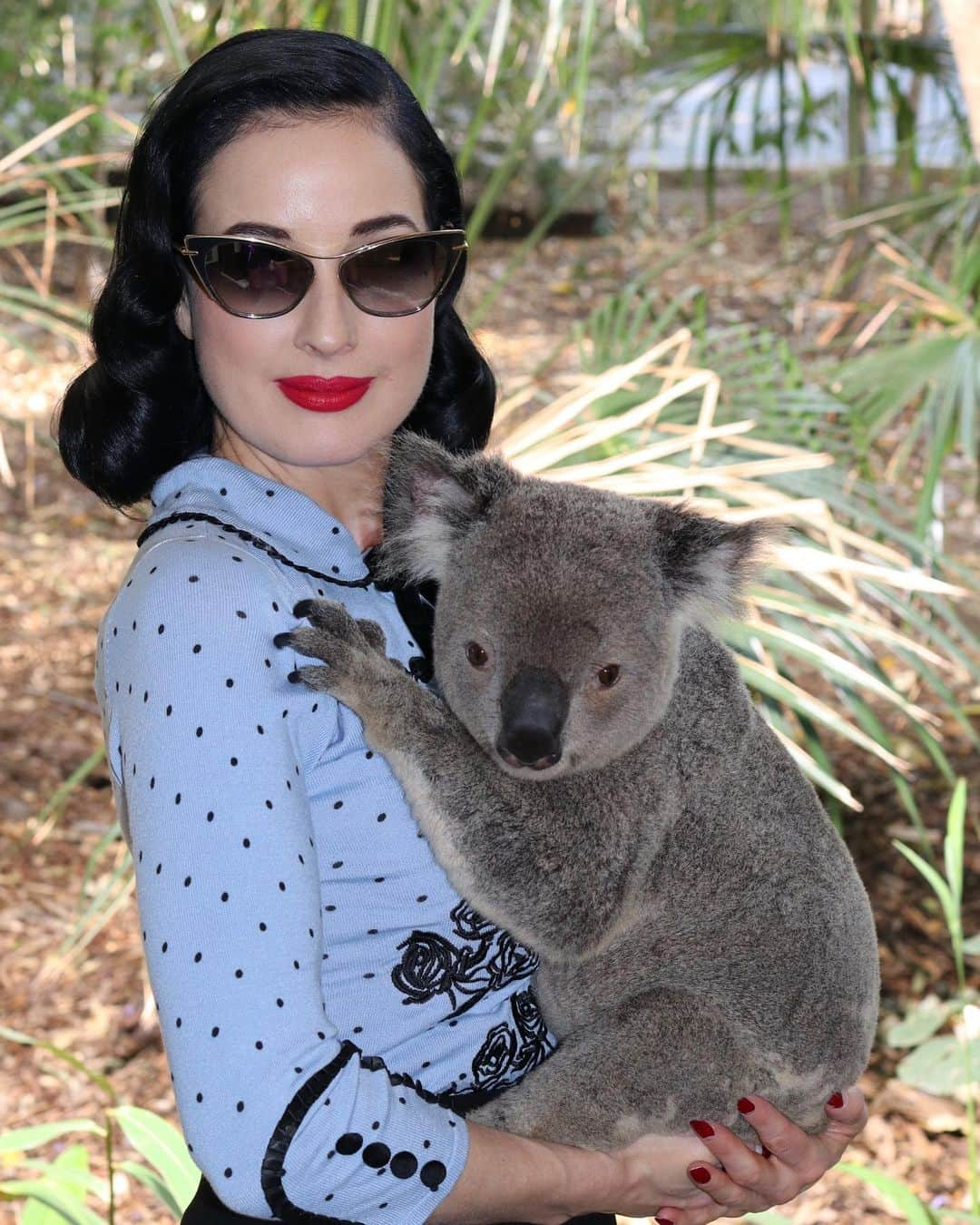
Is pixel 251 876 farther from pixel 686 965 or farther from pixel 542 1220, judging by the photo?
pixel 686 965

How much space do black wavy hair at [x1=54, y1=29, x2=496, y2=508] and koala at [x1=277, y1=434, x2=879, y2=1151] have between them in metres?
0.30

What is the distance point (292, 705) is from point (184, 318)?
22.3 inches

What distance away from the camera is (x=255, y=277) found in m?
1.36

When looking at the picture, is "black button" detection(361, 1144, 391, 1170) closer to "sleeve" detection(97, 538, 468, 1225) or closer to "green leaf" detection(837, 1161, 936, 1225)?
"sleeve" detection(97, 538, 468, 1225)

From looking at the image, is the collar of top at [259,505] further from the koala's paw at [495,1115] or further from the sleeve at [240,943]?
the koala's paw at [495,1115]

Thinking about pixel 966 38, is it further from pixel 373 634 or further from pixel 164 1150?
pixel 164 1150

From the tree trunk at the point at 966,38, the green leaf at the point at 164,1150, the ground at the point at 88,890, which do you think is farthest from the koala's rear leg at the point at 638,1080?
the tree trunk at the point at 966,38

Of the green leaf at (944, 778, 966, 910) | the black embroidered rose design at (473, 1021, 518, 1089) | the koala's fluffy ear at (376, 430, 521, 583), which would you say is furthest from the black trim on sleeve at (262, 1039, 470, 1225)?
the green leaf at (944, 778, 966, 910)

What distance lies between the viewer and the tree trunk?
2211mm

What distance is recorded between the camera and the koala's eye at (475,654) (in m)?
1.53

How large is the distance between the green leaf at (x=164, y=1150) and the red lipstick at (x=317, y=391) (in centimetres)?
124

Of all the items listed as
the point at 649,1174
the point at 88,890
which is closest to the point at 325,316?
the point at 649,1174

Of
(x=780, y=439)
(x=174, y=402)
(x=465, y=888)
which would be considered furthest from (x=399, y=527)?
(x=780, y=439)

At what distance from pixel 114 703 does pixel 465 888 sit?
44cm
